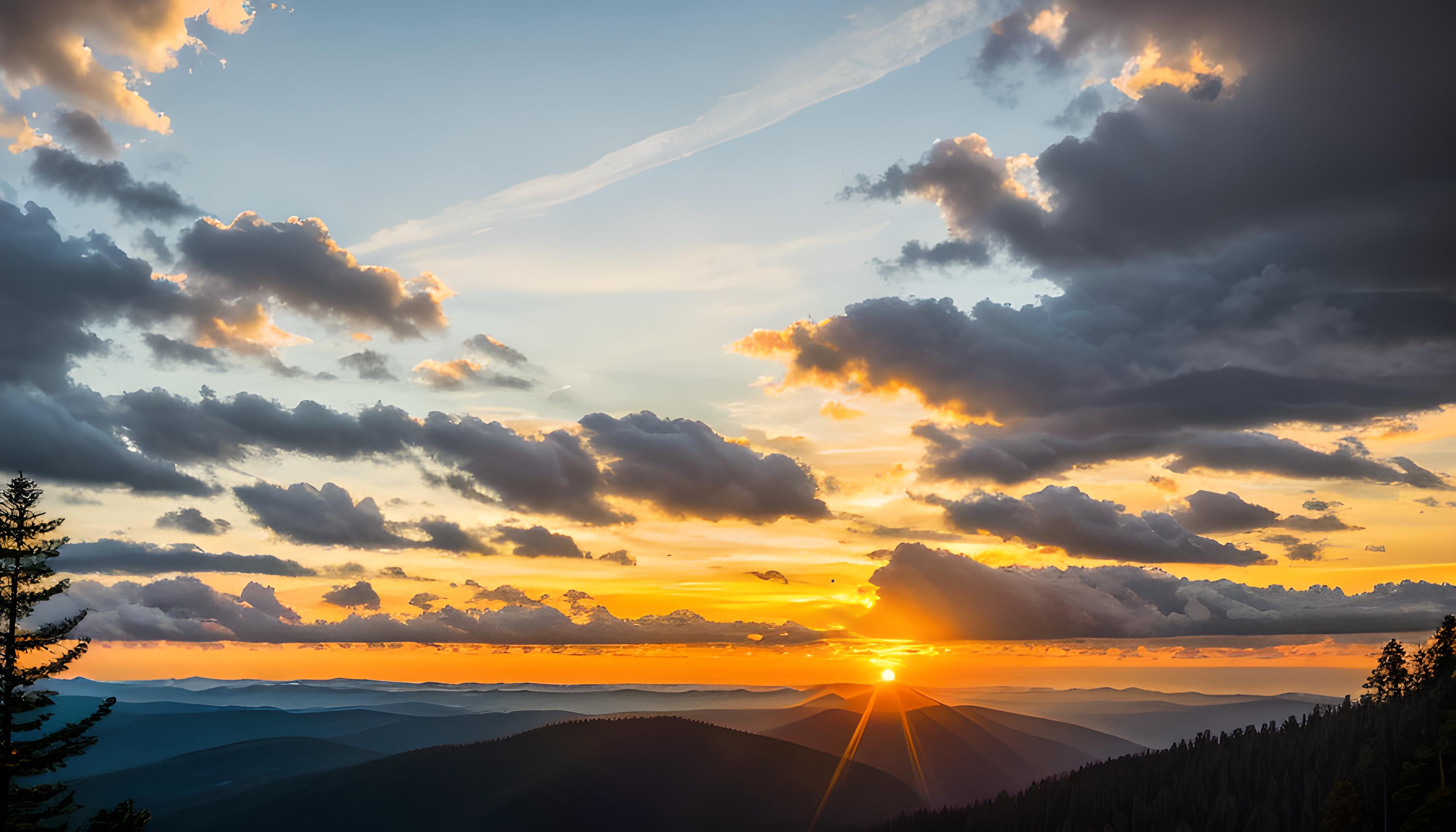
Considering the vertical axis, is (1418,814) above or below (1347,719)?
above

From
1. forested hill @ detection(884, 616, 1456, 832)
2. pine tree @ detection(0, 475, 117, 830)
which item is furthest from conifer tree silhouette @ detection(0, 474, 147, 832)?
forested hill @ detection(884, 616, 1456, 832)

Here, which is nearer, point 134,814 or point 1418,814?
point 134,814

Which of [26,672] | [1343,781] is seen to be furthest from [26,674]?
[1343,781]

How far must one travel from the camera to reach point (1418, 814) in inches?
3182

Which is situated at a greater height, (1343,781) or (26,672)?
(26,672)

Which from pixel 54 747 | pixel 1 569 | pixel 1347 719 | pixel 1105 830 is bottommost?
pixel 1105 830

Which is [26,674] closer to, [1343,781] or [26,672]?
[26,672]

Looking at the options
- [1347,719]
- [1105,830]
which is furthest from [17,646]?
[1347,719]

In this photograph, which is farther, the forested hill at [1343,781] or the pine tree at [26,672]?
the forested hill at [1343,781]

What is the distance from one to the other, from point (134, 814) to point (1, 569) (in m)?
24.1

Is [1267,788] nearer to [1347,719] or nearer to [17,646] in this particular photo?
[1347,719]

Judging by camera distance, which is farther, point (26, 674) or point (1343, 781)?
point (1343, 781)

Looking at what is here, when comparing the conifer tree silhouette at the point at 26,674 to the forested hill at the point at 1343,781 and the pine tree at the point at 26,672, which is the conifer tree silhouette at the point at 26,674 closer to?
the pine tree at the point at 26,672

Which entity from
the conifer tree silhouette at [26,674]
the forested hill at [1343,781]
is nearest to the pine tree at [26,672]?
the conifer tree silhouette at [26,674]
